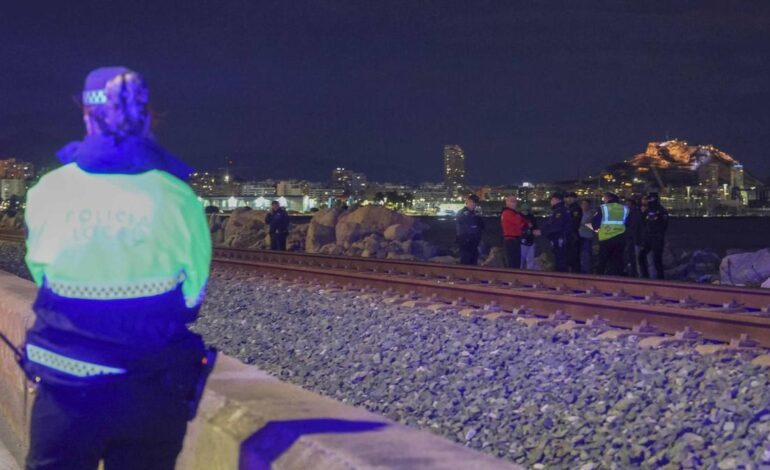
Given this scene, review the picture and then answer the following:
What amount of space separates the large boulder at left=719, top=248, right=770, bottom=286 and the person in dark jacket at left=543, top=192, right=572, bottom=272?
330cm

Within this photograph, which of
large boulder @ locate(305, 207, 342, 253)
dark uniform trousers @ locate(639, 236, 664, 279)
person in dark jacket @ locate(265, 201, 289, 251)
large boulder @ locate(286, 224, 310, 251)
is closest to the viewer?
dark uniform trousers @ locate(639, 236, 664, 279)

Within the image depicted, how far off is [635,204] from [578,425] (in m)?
13.4

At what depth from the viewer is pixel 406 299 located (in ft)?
48.4

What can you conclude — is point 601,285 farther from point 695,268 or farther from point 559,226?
point 695,268

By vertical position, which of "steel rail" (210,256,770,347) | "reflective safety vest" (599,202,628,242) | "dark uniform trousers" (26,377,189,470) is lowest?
"steel rail" (210,256,770,347)

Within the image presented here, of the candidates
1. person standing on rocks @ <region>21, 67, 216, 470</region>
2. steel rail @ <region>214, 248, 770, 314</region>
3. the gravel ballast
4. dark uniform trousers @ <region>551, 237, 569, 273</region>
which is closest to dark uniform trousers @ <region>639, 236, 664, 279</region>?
Answer: dark uniform trousers @ <region>551, 237, 569, 273</region>

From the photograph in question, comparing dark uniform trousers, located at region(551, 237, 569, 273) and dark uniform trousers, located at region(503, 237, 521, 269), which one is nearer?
dark uniform trousers, located at region(551, 237, 569, 273)

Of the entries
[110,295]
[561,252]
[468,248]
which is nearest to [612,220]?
[561,252]

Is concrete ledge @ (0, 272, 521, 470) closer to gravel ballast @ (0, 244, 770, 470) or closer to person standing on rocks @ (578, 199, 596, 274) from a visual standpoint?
gravel ballast @ (0, 244, 770, 470)

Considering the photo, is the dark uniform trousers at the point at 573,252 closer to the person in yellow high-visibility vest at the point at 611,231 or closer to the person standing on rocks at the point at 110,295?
the person in yellow high-visibility vest at the point at 611,231

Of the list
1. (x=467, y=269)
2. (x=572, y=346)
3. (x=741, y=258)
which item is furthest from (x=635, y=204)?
(x=572, y=346)

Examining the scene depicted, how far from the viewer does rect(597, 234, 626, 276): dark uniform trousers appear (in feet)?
61.2

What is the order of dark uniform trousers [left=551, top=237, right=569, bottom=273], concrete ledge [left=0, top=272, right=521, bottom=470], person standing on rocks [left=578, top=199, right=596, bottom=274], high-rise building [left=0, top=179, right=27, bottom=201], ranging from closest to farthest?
1. concrete ledge [left=0, top=272, right=521, bottom=470]
2. dark uniform trousers [left=551, top=237, right=569, bottom=273]
3. person standing on rocks [left=578, top=199, right=596, bottom=274]
4. high-rise building [left=0, top=179, right=27, bottom=201]

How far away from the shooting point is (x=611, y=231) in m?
18.4
